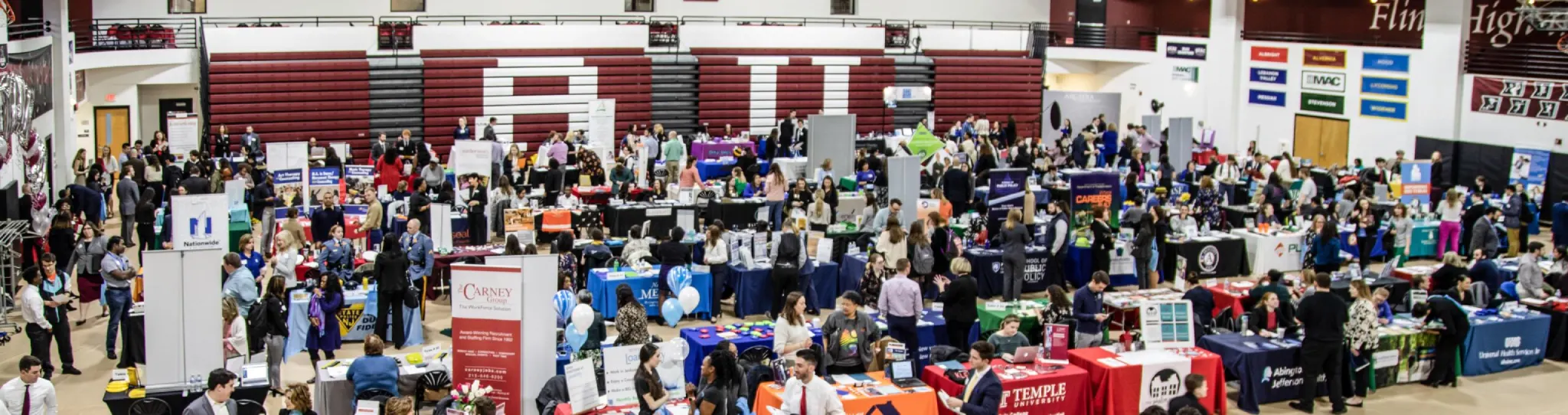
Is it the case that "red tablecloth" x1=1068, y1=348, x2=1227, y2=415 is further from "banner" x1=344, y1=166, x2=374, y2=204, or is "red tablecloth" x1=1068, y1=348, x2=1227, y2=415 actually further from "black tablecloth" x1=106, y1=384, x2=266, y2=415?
"banner" x1=344, y1=166, x2=374, y2=204

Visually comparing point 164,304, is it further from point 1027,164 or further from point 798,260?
point 1027,164

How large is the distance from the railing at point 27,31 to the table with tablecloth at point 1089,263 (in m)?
13.3

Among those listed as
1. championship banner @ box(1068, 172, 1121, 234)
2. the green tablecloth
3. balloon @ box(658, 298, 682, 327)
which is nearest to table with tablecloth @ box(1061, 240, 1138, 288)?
championship banner @ box(1068, 172, 1121, 234)

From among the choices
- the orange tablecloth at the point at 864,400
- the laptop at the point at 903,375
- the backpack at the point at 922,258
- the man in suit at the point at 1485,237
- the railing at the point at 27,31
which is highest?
the railing at the point at 27,31

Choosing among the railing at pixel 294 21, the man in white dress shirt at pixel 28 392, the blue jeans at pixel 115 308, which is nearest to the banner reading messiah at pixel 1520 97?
the railing at pixel 294 21

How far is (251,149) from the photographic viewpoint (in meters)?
23.3

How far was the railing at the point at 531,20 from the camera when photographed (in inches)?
1097

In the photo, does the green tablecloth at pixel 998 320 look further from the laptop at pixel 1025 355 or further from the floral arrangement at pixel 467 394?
the floral arrangement at pixel 467 394

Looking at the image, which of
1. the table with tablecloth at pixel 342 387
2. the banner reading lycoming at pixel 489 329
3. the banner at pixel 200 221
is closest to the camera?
the banner reading lycoming at pixel 489 329

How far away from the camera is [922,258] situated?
1478 cm

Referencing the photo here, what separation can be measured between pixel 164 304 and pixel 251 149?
13.8 metres

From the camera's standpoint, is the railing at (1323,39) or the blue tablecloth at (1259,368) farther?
the railing at (1323,39)

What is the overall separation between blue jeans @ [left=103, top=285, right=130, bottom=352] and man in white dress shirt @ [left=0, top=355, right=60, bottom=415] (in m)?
2.84

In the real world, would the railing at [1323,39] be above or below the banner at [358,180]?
above
